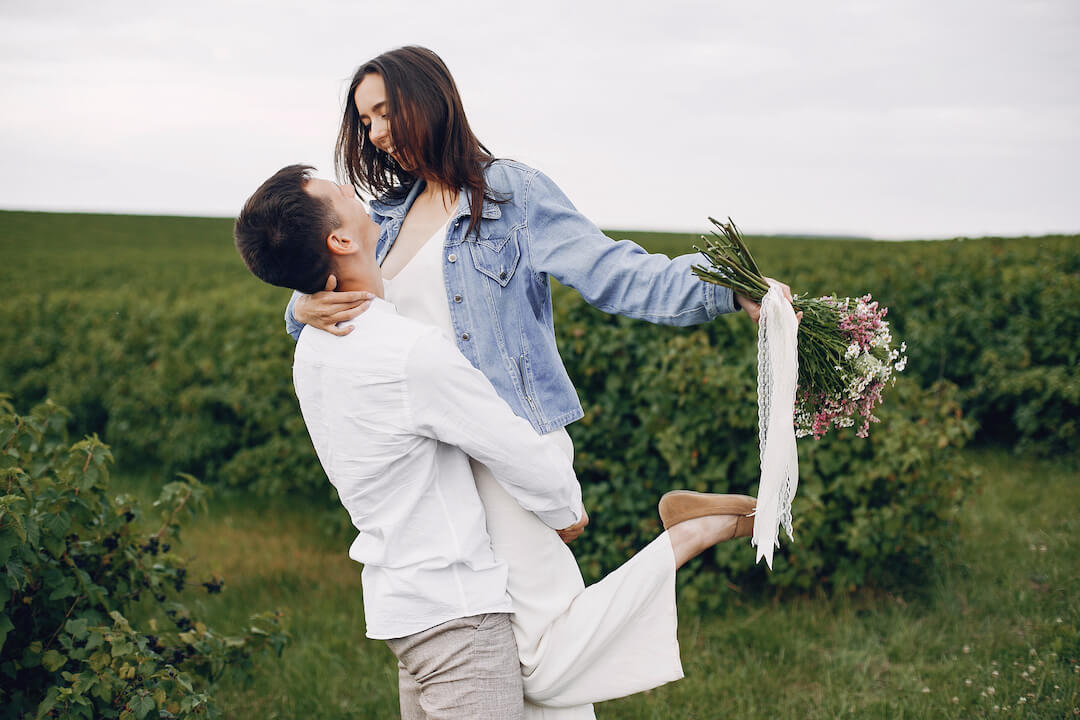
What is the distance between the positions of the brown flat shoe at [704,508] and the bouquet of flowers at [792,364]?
0.29ft

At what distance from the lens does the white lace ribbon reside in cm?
229

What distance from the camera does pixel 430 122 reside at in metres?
2.52

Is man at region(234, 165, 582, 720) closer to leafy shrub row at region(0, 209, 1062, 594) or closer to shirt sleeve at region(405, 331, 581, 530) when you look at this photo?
shirt sleeve at region(405, 331, 581, 530)

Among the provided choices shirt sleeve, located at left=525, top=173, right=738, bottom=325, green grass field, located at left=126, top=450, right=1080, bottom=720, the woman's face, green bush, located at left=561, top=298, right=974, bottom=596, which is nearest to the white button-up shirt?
shirt sleeve, located at left=525, top=173, right=738, bottom=325

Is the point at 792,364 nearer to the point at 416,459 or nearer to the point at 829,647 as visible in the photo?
the point at 416,459

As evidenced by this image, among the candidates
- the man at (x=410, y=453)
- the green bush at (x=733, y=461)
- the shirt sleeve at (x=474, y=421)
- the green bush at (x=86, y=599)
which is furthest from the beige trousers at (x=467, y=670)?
the green bush at (x=733, y=461)

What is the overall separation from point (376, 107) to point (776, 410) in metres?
1.39

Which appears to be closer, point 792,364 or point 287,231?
point 287,231

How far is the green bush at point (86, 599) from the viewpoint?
9.40ft

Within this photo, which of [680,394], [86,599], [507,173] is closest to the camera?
[507,173]

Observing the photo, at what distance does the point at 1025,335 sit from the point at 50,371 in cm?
901

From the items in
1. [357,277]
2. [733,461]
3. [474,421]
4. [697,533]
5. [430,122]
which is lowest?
[733,461]

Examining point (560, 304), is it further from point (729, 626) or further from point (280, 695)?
point (280, 695)

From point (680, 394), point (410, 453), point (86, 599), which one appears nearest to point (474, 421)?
point (410, 453)
